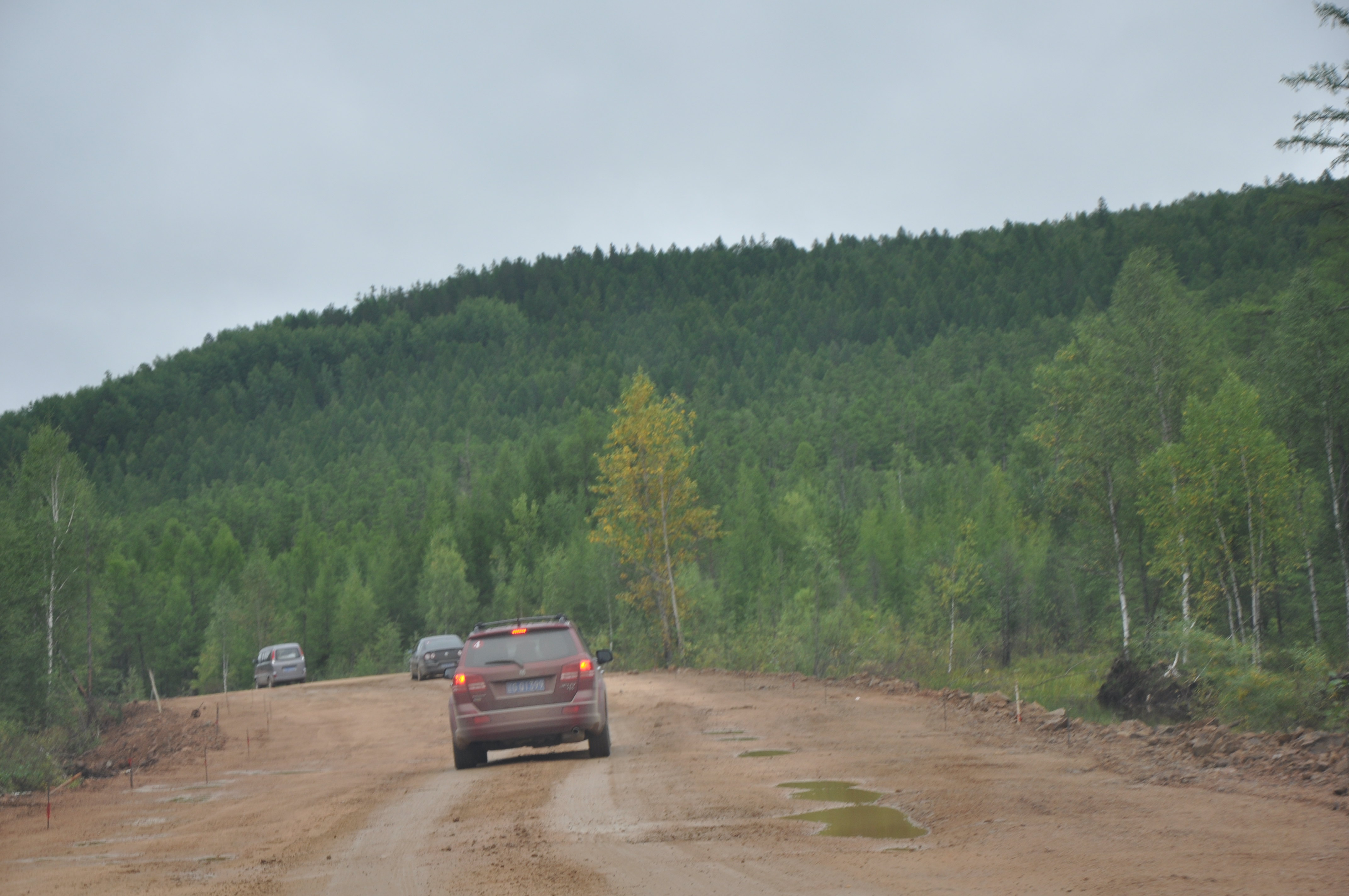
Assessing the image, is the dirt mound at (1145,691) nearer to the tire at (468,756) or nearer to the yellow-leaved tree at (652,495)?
the yellow-leaved tree at (652,495)

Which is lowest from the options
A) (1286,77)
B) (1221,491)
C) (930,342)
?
(1221,491)

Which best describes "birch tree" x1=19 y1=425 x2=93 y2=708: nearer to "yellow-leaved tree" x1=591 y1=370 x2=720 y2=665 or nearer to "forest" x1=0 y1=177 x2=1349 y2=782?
"forest" x1=0 y1=177 x2=1349 y2=782

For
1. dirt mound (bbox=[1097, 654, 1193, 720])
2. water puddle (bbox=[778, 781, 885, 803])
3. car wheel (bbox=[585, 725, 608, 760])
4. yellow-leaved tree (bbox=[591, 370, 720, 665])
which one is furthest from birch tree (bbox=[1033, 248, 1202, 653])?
water puddle (bbox=[778, 781, 885, 803])

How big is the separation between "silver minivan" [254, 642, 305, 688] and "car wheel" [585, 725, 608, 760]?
32.1 metres

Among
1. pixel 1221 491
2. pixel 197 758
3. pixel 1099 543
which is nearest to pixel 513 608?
pixel 1099 543

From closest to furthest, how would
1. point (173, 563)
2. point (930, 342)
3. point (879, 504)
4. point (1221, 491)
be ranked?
point (1221, 491), point (879, 504), point (173, 563), point (930, 342)

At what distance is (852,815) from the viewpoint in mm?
8922

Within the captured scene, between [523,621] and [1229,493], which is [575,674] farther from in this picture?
[1229,493]

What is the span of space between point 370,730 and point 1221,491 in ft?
91.5

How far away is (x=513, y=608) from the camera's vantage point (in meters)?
75.1

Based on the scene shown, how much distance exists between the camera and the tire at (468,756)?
1359cm

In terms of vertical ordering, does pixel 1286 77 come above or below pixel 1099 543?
above

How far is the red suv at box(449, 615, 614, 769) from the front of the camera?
43.3 ft

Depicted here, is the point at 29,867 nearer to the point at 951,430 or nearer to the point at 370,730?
the point at 370,730
